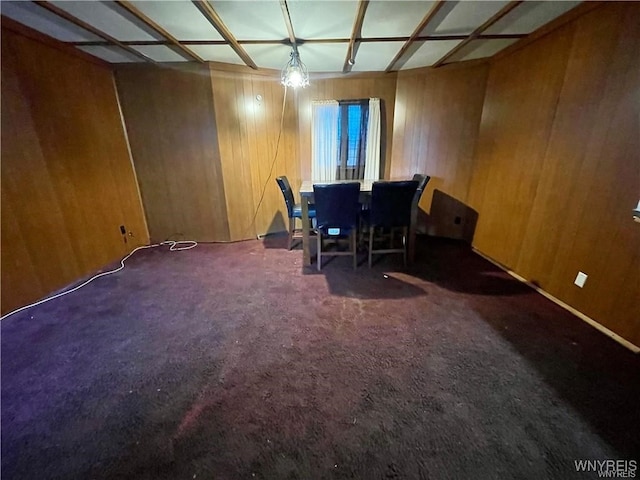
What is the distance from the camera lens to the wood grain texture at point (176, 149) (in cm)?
338

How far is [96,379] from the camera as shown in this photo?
1650mm

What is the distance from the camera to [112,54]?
2949 millimetres

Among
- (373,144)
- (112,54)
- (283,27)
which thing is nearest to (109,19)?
(112,54)

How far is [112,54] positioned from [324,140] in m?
2.66

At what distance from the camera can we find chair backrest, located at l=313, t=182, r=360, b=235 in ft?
8.73

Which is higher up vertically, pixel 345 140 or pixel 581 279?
pixel 345 140

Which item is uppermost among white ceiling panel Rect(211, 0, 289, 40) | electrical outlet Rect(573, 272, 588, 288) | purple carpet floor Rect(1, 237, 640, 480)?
white ceiling panel Rect(211, 0, 289, 40)

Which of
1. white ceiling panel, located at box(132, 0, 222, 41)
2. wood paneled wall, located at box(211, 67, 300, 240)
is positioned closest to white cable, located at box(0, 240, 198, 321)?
wood paneled wall, located at box(211, 67, 300, 240)

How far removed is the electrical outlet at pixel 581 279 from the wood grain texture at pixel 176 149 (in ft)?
12.8

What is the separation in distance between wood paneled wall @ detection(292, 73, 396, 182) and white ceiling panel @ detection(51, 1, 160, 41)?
6.55 ft

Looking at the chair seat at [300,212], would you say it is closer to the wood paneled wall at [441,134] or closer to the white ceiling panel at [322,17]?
the wood paneled wall at [441,134]

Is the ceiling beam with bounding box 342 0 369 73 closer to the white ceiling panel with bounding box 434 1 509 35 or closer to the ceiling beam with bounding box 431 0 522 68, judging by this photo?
the white ceiling panel with bounding box 434 1 509 35

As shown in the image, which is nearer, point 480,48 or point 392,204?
point 392,204

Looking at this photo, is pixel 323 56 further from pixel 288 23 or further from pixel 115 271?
pixel 115 271
